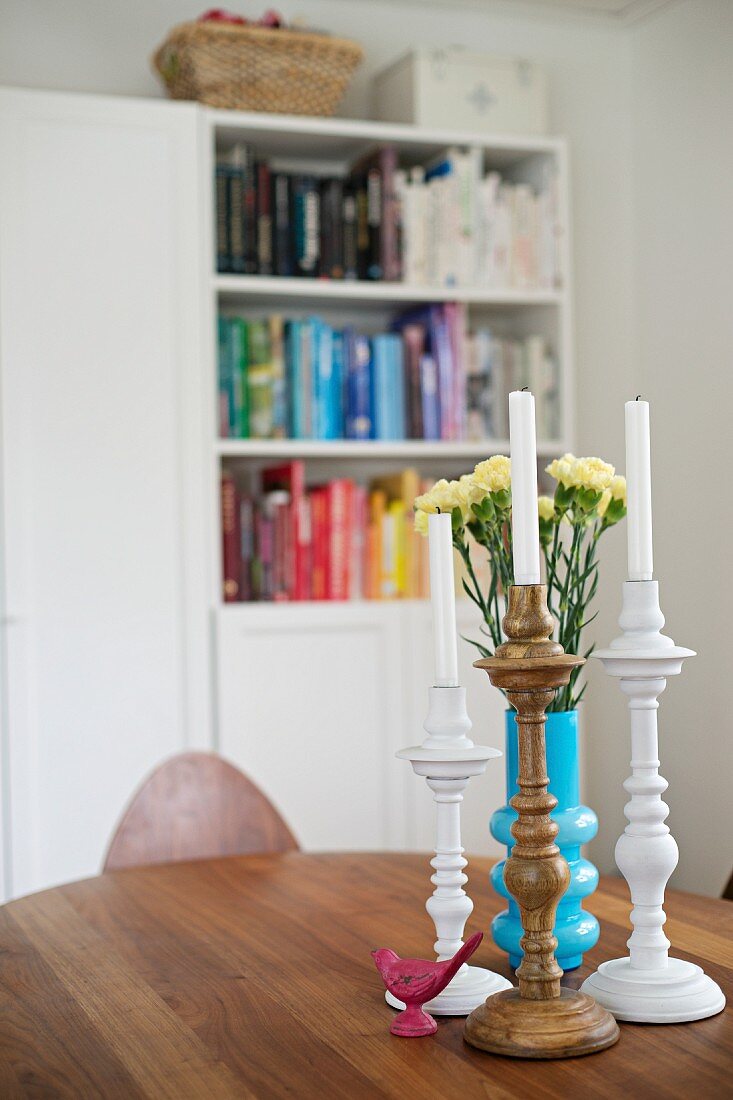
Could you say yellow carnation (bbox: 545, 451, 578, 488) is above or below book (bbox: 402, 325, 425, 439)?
below

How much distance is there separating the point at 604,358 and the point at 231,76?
1.25m

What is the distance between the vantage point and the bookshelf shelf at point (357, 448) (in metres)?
2.85

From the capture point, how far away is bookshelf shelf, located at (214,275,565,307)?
288 centimetres

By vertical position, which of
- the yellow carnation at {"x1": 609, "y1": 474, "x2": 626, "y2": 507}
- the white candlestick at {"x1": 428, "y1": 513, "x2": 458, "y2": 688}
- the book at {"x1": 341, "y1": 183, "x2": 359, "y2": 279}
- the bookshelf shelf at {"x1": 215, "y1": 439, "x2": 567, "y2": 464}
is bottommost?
the white candlestick at {"x1": 428, "y1": 513, "x2": 458, "y2": 688}

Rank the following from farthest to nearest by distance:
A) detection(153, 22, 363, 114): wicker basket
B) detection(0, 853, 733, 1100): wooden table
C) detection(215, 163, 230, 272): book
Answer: detection(215, 163, 230, 272): book → detection(153, 22, 363, 114): wicker basket → detection(0, 853, 733, 1100): wooden table

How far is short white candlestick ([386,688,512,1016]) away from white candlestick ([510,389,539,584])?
0.48ft

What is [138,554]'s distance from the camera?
8.96ft

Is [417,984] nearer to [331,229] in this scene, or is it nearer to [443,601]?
[443,601]

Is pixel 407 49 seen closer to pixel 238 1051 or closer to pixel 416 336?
pixel 416 336

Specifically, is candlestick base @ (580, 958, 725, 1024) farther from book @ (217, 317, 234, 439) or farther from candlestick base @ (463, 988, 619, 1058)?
book @ (217, 317, 234, 439)

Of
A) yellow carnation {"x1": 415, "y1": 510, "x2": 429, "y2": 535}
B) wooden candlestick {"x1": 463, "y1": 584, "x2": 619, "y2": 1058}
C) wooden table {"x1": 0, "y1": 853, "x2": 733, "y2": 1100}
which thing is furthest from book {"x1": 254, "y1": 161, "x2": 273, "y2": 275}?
wooden candlestick {"x1": 463, "y1": 584, "x2": 619, "y2": 1058}

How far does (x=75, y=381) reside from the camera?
8.86ft

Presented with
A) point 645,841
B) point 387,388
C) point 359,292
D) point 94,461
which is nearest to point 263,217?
point 359,292

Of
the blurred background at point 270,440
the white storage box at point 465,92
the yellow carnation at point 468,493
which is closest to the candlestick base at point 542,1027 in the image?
the yellow carnation at point 468,493
